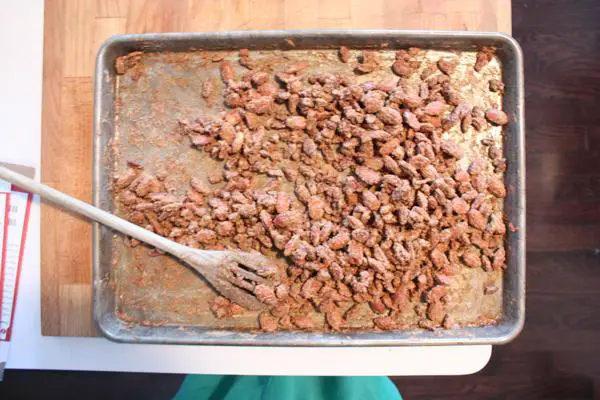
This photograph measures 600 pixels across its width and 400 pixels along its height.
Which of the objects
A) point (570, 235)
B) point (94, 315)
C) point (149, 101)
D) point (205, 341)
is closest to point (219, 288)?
point (205, 341)

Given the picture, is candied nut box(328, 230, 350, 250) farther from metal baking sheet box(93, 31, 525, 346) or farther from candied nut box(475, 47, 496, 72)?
candied nut box(475, 47, 496, 72)

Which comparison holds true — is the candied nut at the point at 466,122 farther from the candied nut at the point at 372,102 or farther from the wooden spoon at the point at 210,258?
the wooden spoon at the point at 210,258

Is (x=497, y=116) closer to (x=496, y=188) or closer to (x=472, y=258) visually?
(x=496, y=188)

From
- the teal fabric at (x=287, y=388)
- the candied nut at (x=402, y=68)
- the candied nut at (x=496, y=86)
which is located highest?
the candied nut at (x=402, y=68)

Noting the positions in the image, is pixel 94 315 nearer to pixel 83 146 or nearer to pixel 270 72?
pixel 83 146

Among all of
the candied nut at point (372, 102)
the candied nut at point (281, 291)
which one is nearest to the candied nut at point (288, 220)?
the candied nut at point (281, 291)
